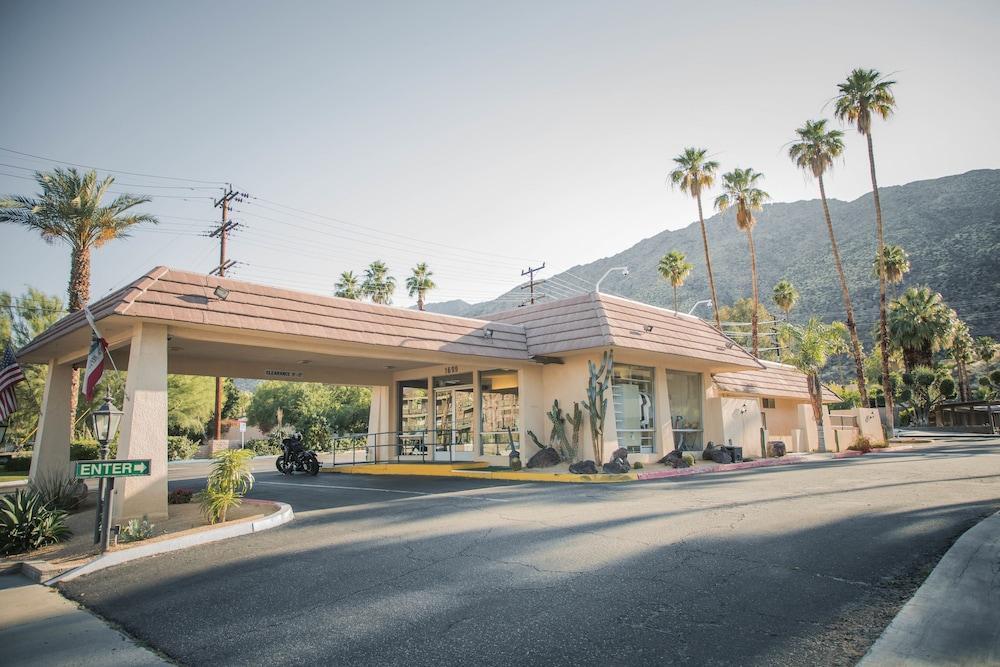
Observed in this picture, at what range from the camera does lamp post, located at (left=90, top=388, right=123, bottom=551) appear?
25.8ft

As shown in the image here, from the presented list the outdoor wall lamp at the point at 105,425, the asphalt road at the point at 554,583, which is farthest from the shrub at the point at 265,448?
A: the outdoor wall lamp at the point at 105,425

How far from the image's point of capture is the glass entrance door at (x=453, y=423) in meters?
20.7

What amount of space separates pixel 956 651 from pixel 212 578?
6923 mm

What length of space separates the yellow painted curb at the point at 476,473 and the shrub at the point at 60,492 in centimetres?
871

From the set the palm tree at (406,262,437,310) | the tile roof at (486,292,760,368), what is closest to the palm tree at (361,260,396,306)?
the palm tree at (406,262,437,310)

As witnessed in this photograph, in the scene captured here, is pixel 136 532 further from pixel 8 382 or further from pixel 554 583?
pixel 8 382

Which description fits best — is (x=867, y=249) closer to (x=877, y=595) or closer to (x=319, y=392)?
(x=319, y=392)

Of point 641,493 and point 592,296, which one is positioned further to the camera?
point 592,296

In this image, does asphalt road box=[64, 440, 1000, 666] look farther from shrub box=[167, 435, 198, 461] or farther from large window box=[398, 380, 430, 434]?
shrub box=[167, 435, 198, 461]

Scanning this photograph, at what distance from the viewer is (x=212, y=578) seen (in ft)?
21.0

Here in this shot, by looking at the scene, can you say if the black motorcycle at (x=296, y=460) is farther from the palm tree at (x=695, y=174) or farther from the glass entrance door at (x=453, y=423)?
the palm tree at (x=695, y=174)

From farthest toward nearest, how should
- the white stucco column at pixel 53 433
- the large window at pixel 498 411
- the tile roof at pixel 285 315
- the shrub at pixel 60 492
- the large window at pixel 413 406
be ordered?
the large window at pixel 413 406 < the large window at pixel 498 411 < the white stucco column at pixel 53 433 < the shrub at pixel 60 492 < the tile roof at pixel 285 315

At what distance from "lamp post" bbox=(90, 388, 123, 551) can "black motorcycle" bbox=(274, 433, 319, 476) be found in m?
12.4

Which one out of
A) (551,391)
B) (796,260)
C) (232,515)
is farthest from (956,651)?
(796,260)
